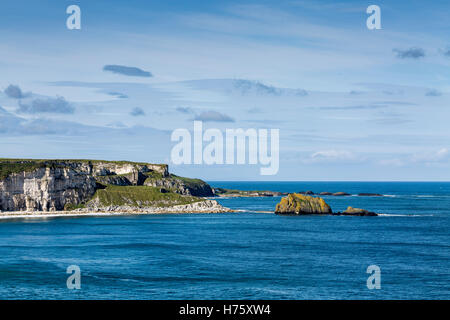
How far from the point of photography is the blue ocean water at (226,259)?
66.0 metres

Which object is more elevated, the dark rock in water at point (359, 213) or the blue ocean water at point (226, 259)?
the dark rock in water at point (359, 213)

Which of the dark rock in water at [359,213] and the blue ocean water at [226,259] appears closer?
the blue ocean water at [226,259]

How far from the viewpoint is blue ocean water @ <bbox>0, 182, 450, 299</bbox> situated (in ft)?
217

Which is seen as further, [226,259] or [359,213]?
[359,213]

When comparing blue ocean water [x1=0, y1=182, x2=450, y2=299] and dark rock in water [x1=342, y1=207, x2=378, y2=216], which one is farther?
dark rock in water [x1=342, y1=207, x2=378, y2=216]

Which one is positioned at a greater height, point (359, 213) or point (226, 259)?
point (359, 213)

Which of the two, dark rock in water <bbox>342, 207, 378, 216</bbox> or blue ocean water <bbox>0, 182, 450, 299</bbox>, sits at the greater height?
dark rock in water <bbox>342, 207, 378, 216</bbox>

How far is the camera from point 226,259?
90.9 meters
